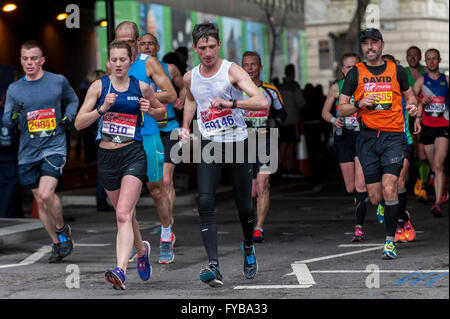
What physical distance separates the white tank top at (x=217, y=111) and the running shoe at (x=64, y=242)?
2.19 m

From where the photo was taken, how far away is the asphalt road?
24.1ft

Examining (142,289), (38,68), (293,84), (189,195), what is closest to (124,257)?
(142,289)

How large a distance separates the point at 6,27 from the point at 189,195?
8.91 metres

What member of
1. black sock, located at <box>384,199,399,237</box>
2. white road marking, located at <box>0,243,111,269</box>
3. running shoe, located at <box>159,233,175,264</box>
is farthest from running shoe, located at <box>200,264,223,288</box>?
white road marking, located at <box>0,243,111,269</box>

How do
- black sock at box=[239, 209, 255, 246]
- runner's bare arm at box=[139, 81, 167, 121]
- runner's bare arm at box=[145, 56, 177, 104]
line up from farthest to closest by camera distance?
runner's bare arm at box=[145, 56, 177, 104], black sock at box=[239, 209, 255, 246], runner's bare arm at box=[139, 81, 167, 121]

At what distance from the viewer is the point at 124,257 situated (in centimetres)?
747

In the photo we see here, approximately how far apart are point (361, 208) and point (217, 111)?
319 cm

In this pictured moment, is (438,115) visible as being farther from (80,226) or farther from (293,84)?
(293,84)

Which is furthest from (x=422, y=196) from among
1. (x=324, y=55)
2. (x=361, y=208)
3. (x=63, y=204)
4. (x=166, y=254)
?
(x=324, y=55)

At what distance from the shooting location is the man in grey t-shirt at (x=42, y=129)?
9336 millimetres

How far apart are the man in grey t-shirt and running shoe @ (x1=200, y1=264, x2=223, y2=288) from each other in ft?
7.32

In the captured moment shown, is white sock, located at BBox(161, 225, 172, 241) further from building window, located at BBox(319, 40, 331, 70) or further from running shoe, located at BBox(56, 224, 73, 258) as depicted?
building window, located at BBox(319, 40, 331, 70)

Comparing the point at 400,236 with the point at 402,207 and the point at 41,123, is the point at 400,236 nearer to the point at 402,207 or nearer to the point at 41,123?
the point at 402,207
